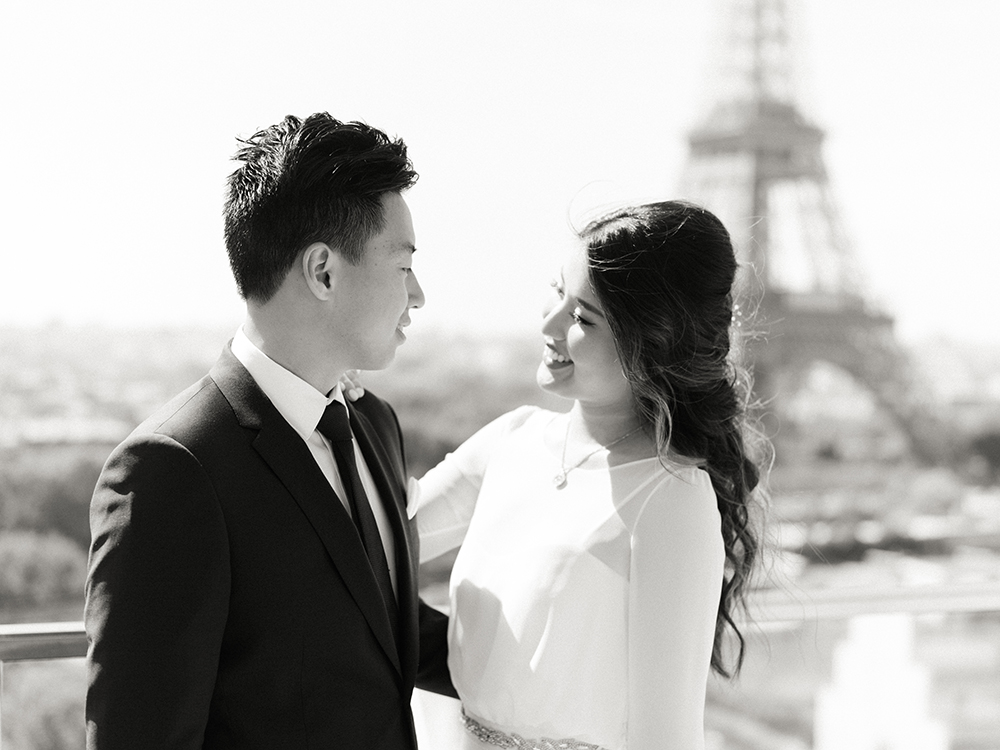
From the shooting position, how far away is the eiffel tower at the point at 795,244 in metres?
11.2

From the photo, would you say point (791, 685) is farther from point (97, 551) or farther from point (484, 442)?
point (97, 551)

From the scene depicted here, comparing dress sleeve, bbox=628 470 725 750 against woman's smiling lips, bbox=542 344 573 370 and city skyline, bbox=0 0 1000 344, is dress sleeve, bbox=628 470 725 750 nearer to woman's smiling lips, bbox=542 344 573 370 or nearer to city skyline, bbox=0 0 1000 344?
woman's smiling lips, bbox=542 344 573 370

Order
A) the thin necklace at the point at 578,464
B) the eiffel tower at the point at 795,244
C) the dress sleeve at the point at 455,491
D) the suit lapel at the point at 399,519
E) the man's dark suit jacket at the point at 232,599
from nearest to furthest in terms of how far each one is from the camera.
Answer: the man's dark suit jacket at the point at 232,599 → the suit lapel at the point at 399,519 → the thin necklace at the point at 578,464 → the dress sleeve at the point at 455,491 → the eiffel tower at the point at 795,244

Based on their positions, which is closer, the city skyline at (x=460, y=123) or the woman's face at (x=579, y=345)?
the woman's face at (x=579, y=345)

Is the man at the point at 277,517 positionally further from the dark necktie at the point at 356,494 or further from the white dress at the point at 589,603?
the white dress at the point at 589,603

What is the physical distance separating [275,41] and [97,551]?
50.2ft

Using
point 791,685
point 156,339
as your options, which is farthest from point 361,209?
point 156,339

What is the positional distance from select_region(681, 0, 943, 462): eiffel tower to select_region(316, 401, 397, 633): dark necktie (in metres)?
9.49

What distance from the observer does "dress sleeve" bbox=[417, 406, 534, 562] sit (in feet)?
5.61

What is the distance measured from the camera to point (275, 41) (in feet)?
49.9

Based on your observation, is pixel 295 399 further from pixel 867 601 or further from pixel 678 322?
pixel 867 601

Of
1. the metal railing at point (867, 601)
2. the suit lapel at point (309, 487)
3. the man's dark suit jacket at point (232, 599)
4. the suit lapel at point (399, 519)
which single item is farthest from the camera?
the metal railing at point (867, 601)

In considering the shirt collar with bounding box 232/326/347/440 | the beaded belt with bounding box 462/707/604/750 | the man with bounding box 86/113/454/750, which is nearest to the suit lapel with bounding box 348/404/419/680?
the man with bounding box 86/113/454/750

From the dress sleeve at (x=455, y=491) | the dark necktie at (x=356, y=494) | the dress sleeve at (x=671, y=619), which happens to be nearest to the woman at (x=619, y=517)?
the dress sleeve at (x=671, y=619)
